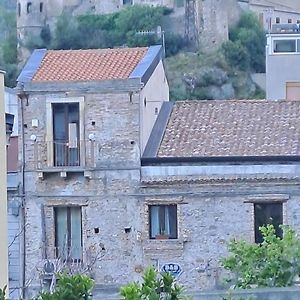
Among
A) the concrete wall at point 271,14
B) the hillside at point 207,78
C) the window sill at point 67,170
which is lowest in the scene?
the window sill at point 67,170

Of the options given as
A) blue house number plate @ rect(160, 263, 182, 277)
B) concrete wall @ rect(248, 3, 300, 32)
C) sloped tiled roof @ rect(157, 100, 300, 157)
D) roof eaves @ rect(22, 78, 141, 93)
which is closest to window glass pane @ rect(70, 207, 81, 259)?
blue house number plate @ rect(160, 263, 182, 277)

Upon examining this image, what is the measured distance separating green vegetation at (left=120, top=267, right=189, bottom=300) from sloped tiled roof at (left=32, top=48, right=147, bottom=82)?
14.5 m

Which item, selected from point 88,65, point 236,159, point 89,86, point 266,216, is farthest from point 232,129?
point 88,65

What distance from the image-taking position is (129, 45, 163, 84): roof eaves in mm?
29094

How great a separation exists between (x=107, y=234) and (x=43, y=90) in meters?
3.49

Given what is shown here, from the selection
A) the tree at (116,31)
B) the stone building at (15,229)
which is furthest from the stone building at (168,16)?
the stone building at (15,229)

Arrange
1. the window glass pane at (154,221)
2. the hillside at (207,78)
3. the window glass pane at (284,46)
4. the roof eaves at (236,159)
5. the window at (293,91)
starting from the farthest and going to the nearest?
1. the hillside at (207,78)
2. the window glass pane at (284,46)
3. the window at (293,91)
4. the window glass pane at (154,221)
5. the roof eaves at (236,159)

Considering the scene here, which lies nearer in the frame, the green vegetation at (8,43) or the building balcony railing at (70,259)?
the building balcony railing at (70,259)

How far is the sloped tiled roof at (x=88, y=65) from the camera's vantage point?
→ 29.3 meters

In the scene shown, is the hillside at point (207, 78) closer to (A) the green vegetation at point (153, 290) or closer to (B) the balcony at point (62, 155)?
(B) the balcony at point (62, 155)

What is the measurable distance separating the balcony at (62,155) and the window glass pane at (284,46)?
14.3 metres

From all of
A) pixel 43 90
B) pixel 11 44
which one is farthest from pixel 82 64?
pixel 11 44

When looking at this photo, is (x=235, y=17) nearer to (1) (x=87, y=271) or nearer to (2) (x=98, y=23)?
(2) (x=98, y=23)

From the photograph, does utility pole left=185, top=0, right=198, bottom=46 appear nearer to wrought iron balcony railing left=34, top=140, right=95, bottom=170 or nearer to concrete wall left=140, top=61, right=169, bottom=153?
concrete wall left=140, top=61, right=169, bottom=153
